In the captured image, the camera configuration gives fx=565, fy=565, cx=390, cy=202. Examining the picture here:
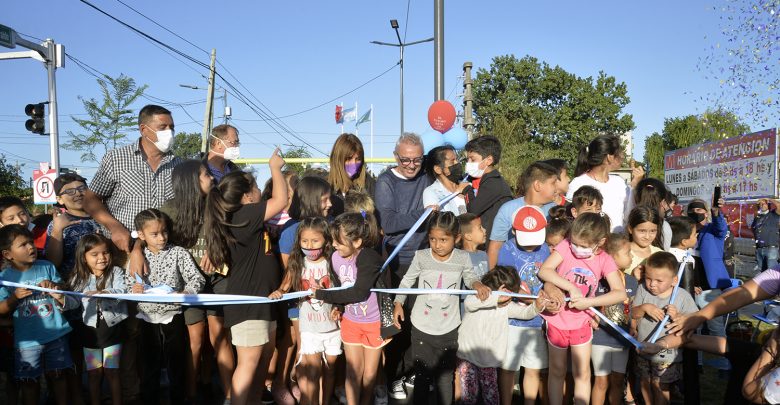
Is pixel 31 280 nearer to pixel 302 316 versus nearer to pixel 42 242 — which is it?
pixel 42 242

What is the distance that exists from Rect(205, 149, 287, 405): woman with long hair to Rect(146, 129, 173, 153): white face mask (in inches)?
42.9

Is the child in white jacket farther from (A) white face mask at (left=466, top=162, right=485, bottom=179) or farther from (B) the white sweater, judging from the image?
(A) white face mask at (left=466, top=162, right=485, bottom=179)

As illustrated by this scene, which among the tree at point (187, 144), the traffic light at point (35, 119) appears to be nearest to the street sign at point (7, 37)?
the traffic light at point (35, 119)

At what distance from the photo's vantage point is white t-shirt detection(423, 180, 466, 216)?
482 cm

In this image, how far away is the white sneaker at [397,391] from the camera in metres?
5.16

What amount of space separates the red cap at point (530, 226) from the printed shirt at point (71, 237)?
336cm

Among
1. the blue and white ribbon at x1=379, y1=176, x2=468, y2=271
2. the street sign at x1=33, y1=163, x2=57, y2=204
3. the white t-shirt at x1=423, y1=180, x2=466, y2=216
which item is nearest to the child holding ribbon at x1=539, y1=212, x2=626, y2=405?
the blue and white ribbon at x1=379, y1=176, x2=468, y2=271

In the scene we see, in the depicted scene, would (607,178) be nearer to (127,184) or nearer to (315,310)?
(315,310)

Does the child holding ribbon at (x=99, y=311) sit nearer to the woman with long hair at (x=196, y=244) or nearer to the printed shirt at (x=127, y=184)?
the printed shirt at (x=127, y=184)

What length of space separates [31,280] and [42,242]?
4.57ft

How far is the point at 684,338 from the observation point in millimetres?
3326

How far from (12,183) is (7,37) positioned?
13975 mm

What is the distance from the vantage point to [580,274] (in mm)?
3916

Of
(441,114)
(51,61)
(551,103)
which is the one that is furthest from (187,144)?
(441,114)
